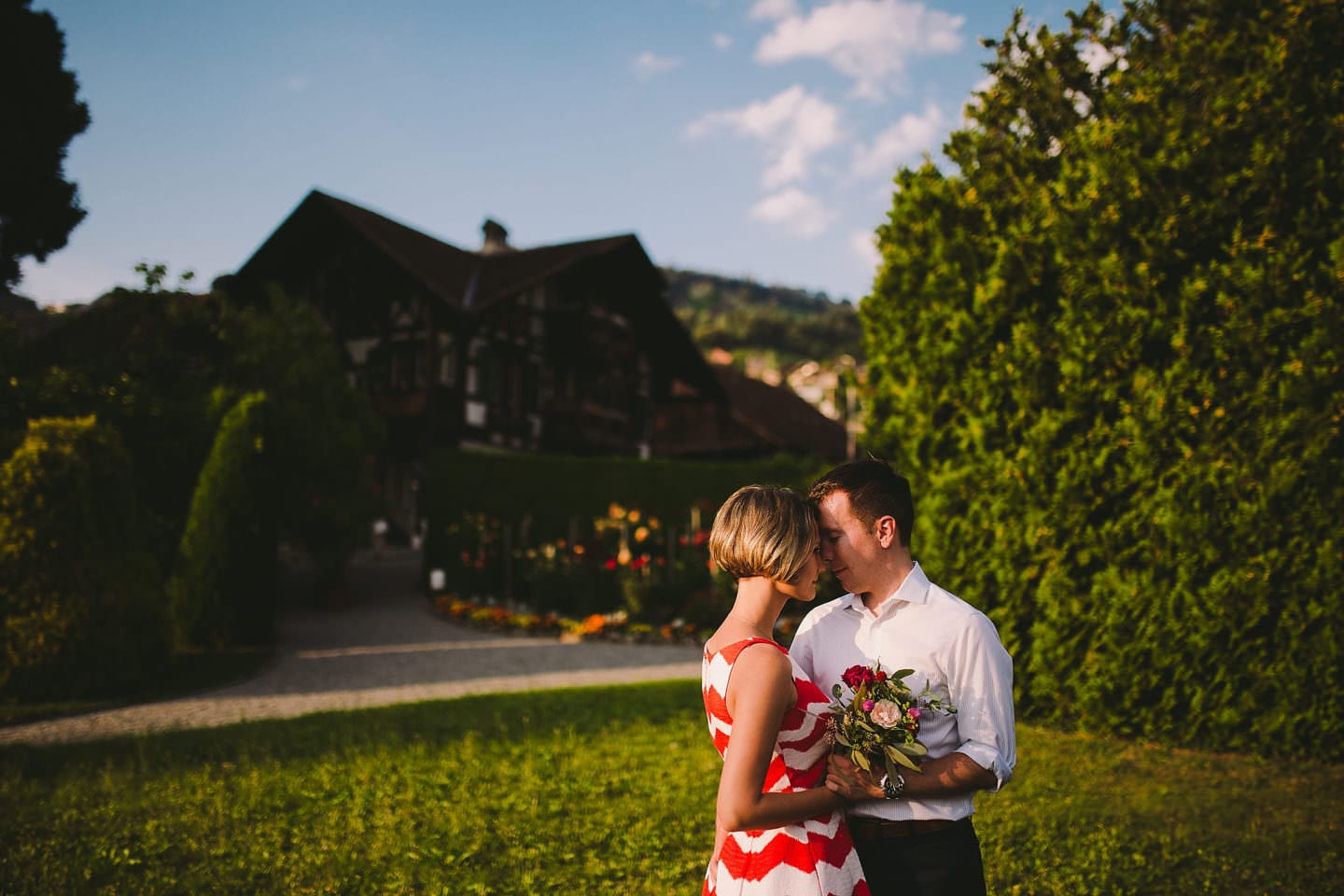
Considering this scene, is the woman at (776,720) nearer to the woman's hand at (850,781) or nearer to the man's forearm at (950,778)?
the woman's hand at (850,781)

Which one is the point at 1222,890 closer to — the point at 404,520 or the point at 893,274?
the point at 893,274

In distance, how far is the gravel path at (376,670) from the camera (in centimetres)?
961

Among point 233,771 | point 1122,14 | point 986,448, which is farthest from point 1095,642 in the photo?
point 233,771

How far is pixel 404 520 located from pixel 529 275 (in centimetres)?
841

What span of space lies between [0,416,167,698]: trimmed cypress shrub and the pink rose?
10.8 meters

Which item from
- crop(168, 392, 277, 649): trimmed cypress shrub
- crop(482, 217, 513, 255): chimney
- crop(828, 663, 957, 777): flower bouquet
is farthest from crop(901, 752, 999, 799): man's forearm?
crop(482, 217, 513, 255): chimney

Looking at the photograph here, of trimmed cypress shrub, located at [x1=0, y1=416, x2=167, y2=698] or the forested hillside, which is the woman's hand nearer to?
trimmed cypress shrub, located at [x1=0, y1=416, x2=167, y2=698]

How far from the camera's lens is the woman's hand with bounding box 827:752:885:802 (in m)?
2.36

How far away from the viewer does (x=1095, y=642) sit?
22.5ft

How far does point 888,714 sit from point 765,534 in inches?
22.3

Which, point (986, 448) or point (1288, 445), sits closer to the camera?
point (1288, 445)

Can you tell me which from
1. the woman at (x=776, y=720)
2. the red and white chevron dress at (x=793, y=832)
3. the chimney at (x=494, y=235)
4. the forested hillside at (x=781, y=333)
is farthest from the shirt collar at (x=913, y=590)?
the forested hillside at (x=781, y=333)

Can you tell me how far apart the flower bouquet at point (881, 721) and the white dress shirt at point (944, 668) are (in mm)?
110

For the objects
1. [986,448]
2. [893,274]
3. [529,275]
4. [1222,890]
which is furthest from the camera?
[529,275]
